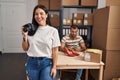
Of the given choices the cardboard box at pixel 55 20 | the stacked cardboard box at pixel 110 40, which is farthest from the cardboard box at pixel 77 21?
the stacked cardboard box at pixel 110 40

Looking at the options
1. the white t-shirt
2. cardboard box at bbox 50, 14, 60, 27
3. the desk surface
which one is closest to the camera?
the white t-shirt

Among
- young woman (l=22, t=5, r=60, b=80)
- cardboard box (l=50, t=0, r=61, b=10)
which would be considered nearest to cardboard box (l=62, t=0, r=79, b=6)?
cardboard box (l=50, t=0, r=61, b=10)

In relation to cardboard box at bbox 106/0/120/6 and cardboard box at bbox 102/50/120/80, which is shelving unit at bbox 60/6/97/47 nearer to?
cardboard box at bbox 106/0/120/6

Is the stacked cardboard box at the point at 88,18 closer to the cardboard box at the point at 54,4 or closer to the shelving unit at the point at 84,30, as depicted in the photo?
the shelving unit at the point at 84,30

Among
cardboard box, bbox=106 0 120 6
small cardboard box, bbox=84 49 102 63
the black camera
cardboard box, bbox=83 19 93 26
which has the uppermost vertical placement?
cardboard box, bbox=106 0 120 6

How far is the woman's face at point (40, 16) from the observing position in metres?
1.74

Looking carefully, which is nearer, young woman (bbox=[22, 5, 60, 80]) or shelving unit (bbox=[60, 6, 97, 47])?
young woman (bbox=[22, 5, 60, 80])

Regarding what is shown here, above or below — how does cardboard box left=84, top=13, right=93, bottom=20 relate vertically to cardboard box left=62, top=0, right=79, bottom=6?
below

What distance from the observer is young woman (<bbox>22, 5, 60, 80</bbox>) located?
5.62 feet

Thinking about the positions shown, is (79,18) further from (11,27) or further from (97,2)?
(11,27)

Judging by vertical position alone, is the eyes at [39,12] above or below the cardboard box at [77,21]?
above

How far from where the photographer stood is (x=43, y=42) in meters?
1.71

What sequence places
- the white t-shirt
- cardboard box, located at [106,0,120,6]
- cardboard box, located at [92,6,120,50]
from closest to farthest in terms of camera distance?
the white t-shirt
cardboard box, located at [92,6,120,50]
cardboard box, located at [106,0,120,6]

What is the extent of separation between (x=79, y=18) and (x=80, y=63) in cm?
169
